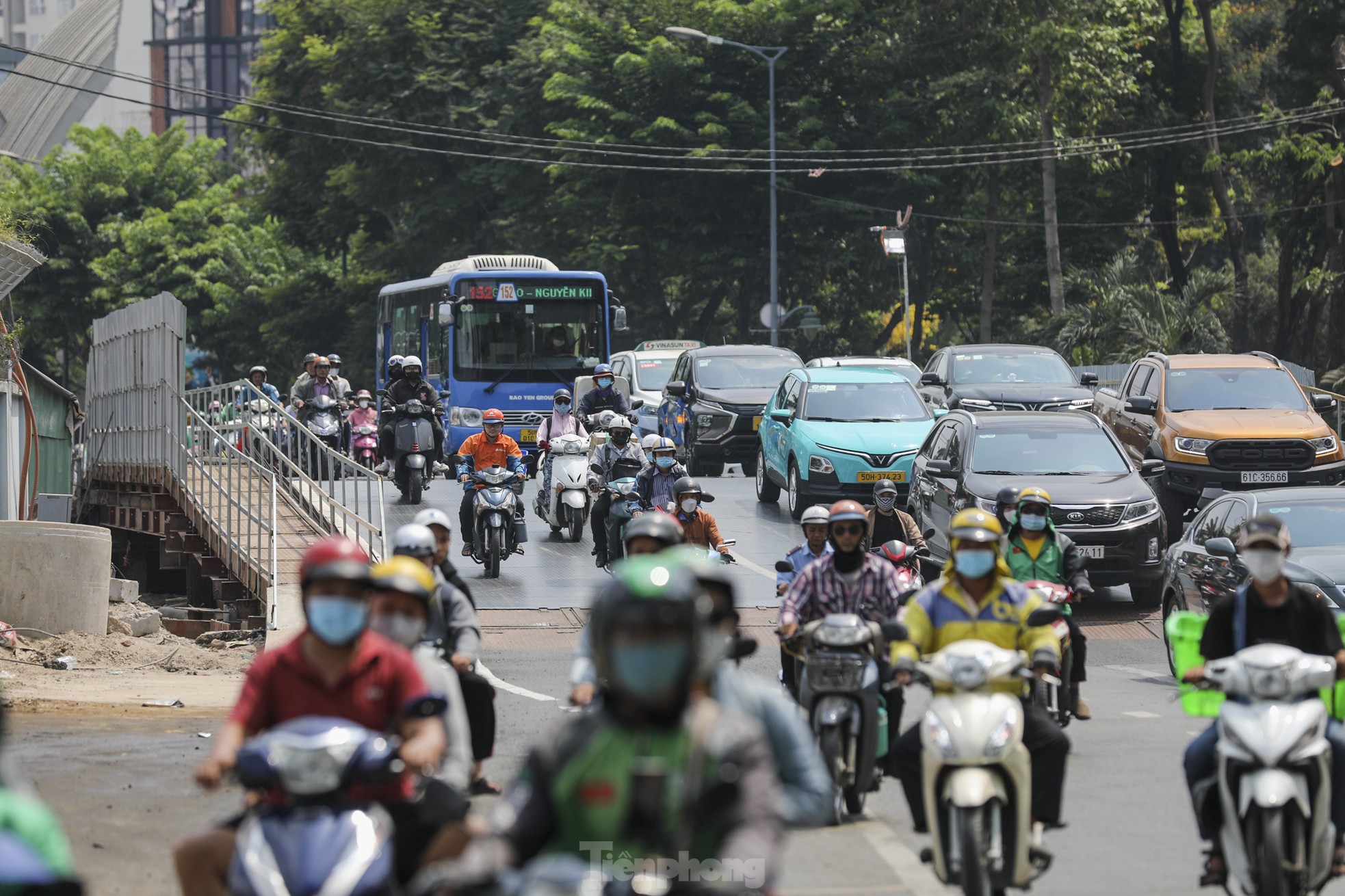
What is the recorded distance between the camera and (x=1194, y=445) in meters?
20.9

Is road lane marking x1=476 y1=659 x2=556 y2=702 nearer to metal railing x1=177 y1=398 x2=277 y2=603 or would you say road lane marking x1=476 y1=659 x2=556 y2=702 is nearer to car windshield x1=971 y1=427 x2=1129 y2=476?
metal railing x1=177 y1=398 x2=277 y2=603

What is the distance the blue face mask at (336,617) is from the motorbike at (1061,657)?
5.47m

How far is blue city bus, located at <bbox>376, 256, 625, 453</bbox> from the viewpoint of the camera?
30.2 metres

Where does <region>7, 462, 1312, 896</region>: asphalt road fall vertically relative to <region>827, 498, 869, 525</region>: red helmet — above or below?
below

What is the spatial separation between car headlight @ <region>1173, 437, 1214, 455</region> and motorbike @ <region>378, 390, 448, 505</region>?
9129mm

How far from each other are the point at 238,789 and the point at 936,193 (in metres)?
41.4

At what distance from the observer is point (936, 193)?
A: 4906 cm

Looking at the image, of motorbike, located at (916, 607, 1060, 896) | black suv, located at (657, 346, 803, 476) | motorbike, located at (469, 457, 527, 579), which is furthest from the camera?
black suv, located at (657, 346, 803, 476)

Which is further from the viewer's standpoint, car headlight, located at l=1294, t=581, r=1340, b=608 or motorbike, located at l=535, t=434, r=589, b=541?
motorbike, located at l=535, t=434, r=589, b=541

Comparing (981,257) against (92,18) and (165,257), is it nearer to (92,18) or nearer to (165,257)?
(165,257)

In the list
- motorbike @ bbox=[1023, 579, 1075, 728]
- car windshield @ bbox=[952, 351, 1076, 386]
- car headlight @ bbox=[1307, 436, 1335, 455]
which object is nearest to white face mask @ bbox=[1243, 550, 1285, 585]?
motorbike @ bbox=[1023, 579, 1075, 728]

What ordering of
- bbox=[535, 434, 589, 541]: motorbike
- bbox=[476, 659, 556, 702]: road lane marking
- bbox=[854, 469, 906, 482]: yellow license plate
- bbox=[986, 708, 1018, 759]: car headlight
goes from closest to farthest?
1. bbox=[986, 708, 1018, 759]: car headlight
2. bbox=[476, 659, 556, 702]: road lane marking
3. bbox=[535, 434, 589, 541]: motorbike
4. bbox=[854, 469, 906, 482]: yellow license plate

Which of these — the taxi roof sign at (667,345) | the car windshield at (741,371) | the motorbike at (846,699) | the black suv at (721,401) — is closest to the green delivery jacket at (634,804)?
the motorbike at (846,699)

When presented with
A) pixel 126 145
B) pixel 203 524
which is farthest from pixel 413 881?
pixel 126 145
